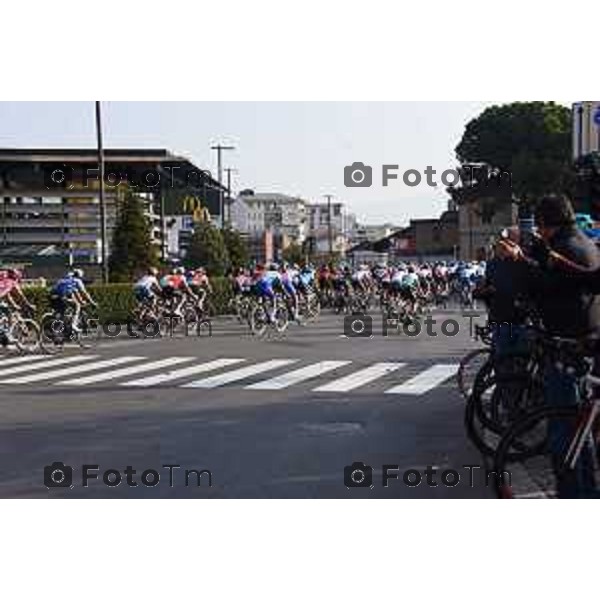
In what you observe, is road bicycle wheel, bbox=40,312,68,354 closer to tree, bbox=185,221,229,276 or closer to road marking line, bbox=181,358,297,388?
road marking line, bbox=181,358,297,388

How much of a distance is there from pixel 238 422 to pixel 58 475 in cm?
312

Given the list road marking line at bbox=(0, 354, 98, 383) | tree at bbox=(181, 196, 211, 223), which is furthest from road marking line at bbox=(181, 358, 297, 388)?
tree at bbox=(181, 196, 211, 223)

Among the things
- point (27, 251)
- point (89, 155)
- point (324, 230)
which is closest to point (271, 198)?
point (324, 230)

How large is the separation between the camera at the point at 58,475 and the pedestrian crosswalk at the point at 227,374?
5.52m

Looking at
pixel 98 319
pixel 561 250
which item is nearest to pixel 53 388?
pixel 561 250

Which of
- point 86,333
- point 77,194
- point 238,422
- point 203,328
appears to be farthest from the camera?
point 77,194

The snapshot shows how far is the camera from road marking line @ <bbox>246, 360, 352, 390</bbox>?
1457 cm

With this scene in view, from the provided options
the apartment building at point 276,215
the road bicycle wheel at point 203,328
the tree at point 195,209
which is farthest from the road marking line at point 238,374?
the apartment building at point 276,215

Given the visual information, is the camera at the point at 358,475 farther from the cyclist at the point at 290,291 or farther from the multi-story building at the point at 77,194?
the multi-story building at the point at 77,194

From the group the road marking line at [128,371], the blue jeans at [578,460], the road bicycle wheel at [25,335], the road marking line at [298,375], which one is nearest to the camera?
the blue jeans at [578,460]

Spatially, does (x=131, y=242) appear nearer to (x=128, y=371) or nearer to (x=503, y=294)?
(x=128, y=371)

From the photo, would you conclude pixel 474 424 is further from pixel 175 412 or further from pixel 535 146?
pixel 535 146

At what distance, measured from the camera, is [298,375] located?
15.9 metres

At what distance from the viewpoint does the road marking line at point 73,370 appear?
1588cm
